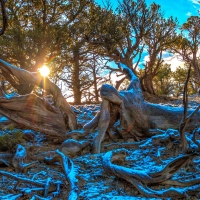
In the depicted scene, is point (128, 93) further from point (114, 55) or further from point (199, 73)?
point (199, 73)

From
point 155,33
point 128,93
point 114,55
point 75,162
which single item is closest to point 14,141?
point 75,162

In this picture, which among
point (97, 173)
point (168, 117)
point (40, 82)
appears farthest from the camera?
point (168, 117)

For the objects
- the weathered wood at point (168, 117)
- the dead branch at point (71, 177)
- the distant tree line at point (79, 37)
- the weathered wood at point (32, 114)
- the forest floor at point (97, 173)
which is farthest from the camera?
the distant tree line at point (79, 37)

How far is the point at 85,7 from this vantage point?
14.5 m

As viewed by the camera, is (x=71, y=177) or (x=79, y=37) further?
(x=79, y=37)

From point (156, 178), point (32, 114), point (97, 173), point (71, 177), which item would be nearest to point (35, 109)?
point (32, 114)

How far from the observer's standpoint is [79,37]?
566 inches

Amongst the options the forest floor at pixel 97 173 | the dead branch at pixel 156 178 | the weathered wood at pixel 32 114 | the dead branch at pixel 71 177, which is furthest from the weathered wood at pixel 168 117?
the dead branch at pixel 71 177

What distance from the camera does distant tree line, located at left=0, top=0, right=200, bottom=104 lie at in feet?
39.9

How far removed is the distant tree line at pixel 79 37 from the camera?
479 inches

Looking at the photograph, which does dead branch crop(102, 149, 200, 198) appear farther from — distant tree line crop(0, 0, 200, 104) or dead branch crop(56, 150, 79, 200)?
distant tree line crop(0, 0, 200, 104)

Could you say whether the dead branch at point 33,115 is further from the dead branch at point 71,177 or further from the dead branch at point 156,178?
the dead branch at point 156,178

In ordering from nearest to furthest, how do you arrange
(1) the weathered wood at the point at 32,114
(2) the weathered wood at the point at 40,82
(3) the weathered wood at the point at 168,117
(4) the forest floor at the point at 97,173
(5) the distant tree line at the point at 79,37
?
(4) the forest floor at the point at 97,173
(1) the weathered wood at the point at 32,114
(2) the weathered wood at the point at 40,82
(3) the weathered wood at the point at 168,117
(5) the distant tree line at the point at 79,37

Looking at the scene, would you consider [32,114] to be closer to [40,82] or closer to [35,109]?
[35,109]
